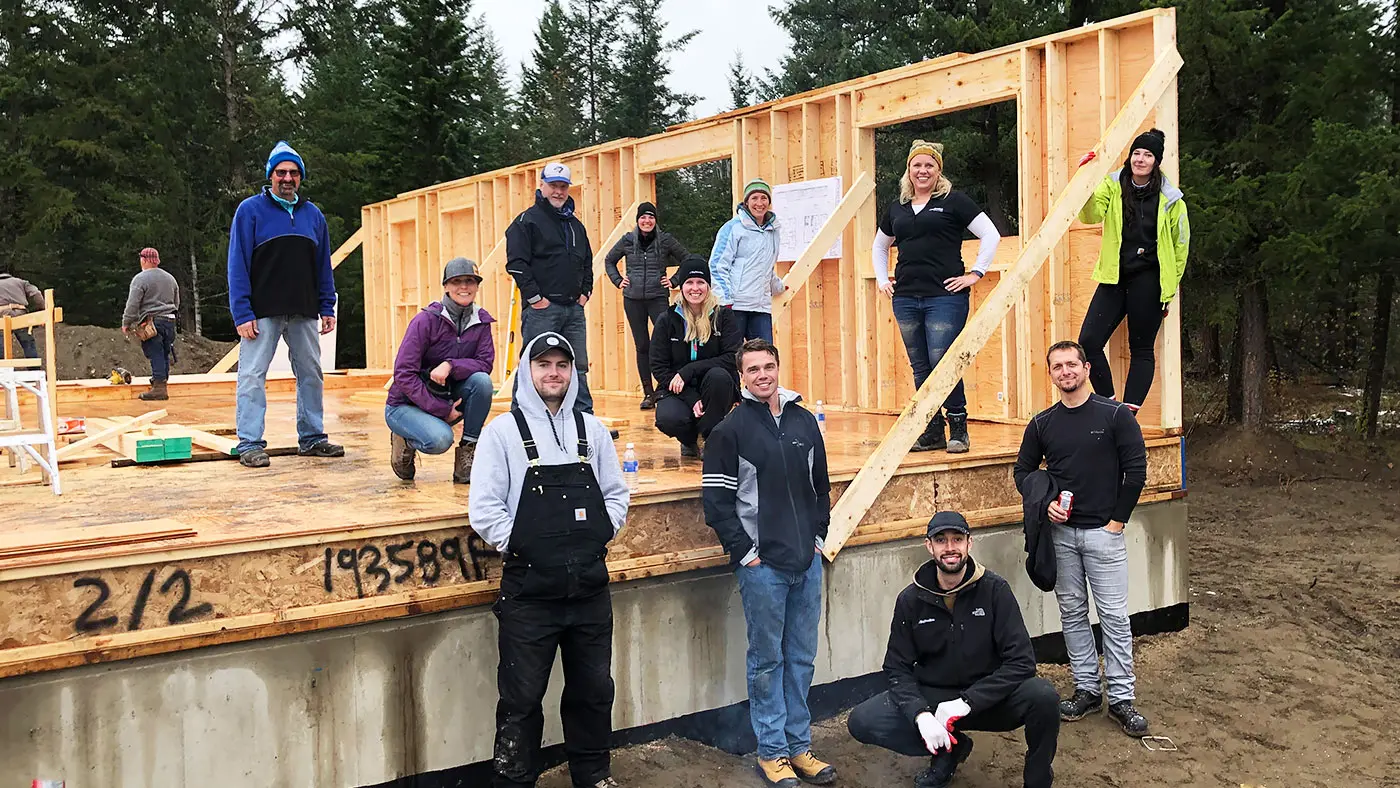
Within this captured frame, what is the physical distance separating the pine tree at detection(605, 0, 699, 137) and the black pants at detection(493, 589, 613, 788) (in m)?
27.0

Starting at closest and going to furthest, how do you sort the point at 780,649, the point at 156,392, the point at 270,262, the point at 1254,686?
the point at 780,649, the point at 270,262, the point at 1254,686, the point at 156,392

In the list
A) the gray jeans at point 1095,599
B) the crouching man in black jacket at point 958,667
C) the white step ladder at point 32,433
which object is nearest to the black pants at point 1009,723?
the crouching man in black jacket at point 958,667

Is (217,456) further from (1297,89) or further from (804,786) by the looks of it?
(1297,89)

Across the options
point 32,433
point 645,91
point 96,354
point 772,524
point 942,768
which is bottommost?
point 942,768

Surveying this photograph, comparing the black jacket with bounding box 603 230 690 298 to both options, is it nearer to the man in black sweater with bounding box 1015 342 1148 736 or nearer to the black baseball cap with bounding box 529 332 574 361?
the man in black sweater with bounding box 1015 342 1148 736

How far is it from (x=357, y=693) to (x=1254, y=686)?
15.4ft

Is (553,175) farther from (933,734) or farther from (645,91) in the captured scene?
(645,91)

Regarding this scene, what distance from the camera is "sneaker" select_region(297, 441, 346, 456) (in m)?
6.60

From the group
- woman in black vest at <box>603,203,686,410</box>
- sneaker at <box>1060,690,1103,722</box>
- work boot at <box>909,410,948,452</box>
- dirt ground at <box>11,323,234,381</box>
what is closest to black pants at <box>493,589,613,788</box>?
sneaker at <box>1060,690,1103,722</box>

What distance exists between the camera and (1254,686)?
621 cm

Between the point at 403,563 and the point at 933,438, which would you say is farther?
the point at 933,438

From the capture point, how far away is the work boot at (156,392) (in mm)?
11977

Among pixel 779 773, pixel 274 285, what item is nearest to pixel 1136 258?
pixel 779 773

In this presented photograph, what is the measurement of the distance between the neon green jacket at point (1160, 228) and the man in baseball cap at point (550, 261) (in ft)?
9.64
